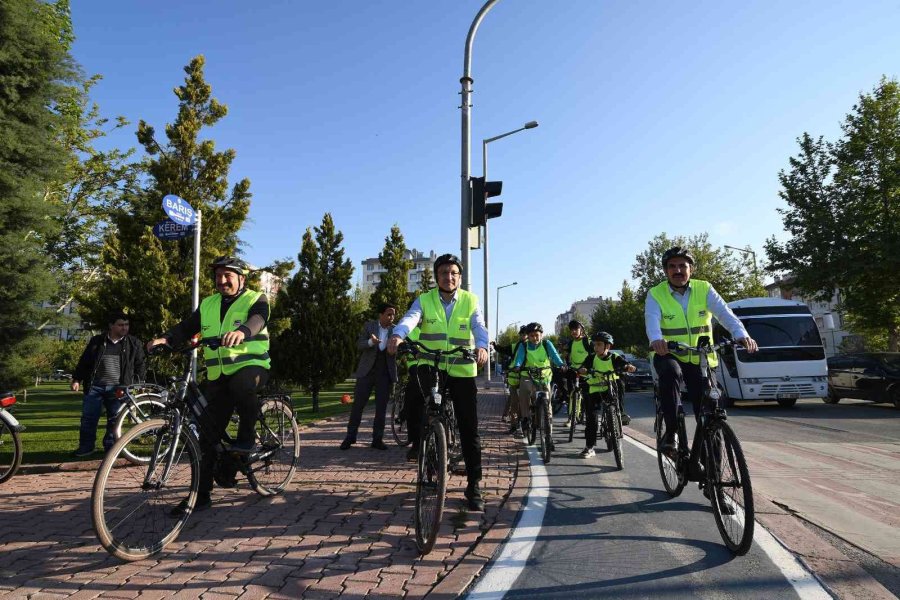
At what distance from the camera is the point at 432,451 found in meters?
3.70

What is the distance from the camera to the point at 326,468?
20.2 ft

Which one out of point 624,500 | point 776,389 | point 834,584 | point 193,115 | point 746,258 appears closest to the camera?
point 834,584

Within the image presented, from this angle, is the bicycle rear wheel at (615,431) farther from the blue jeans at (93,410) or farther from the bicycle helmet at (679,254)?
the blue jeans at (93,410)

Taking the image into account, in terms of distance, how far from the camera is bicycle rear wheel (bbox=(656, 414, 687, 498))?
4.44 metres

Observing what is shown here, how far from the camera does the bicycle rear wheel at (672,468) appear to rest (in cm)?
444

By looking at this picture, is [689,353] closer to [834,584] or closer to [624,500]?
[624,500]

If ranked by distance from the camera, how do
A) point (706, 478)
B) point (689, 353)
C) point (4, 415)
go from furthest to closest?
point (4, 415)
point (689, 353)
point (706, 478)

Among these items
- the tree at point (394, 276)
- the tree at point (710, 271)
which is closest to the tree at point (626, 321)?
the tree at point (710, 271)

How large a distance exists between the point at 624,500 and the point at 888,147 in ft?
78.9

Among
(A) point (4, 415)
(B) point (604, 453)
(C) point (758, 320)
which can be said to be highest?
(C) point (758, 320)

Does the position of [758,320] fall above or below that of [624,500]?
above

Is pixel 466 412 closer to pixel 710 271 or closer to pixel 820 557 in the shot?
pixel 820 557

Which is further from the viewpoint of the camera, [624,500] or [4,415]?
[4,415]

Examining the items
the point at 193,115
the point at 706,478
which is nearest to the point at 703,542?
the point at 706,478
